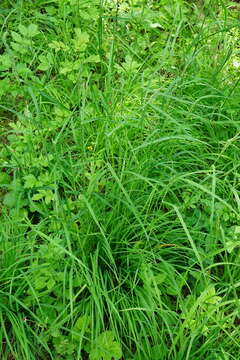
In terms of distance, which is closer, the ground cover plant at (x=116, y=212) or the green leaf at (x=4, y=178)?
the ground cover plant at (x=116, y=212)

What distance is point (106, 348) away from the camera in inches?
74.4

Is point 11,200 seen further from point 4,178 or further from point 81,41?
point 81,41

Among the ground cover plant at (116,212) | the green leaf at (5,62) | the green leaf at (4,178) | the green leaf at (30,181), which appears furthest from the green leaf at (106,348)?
the green leaf at (5,62)

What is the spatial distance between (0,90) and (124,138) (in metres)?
0.81

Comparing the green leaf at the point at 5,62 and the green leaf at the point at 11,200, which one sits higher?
the green leaf at the point at 5,62

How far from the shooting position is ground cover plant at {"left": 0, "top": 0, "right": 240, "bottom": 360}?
1929mm

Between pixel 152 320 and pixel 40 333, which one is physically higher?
pixel 152 320

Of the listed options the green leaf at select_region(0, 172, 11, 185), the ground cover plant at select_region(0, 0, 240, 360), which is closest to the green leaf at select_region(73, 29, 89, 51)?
the ground cover plant at select_region(0, 0, 240, 360)

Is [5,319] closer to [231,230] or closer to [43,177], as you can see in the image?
[43,177]

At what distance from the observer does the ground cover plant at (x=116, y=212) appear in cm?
193

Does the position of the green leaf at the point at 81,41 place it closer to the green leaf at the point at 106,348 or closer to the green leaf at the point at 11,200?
the green leaf at the point at 11,200

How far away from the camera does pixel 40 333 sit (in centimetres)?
195

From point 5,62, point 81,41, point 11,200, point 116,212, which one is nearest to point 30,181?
point 11,200

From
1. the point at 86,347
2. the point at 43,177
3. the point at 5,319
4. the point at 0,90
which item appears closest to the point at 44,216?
the point at 43,177
